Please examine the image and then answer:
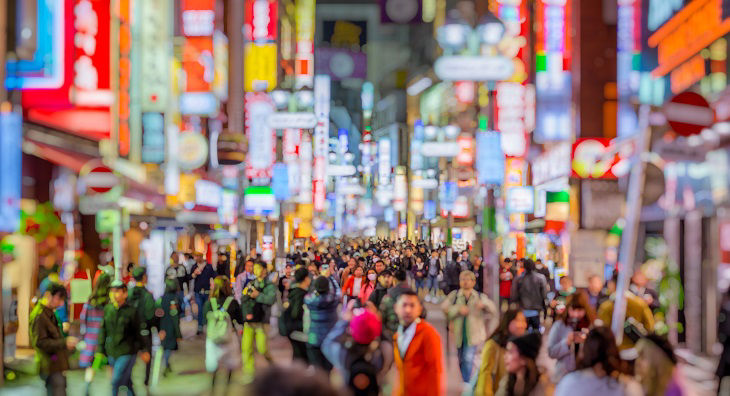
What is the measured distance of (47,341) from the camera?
370 inches

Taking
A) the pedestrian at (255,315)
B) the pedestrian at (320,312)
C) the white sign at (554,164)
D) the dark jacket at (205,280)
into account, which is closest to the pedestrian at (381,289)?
the pedestrian at (255,315)

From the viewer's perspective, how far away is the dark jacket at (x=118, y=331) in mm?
9672

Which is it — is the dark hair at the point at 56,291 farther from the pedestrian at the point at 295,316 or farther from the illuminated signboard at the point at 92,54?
the illuminated signboard at the point at 92,54

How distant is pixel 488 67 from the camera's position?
15.5m

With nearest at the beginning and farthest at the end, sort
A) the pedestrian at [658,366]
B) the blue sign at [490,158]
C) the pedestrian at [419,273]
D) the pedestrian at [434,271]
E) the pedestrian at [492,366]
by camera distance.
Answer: the pedestrian at [658,366], the pedestrian at [492,366], the blue sign at [490,158], the pedestrian at [419,273], the pedestrian at [434,271]

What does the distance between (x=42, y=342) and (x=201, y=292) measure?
10.6 meters

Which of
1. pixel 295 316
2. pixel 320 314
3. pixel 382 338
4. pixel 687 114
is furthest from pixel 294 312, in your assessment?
pixel 687 114

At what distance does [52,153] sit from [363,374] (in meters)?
12.3

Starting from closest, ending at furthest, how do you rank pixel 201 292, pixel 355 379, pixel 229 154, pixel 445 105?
pixel 355 379 → pixel 201 292 → pixel 229 154 → pixel 445 105

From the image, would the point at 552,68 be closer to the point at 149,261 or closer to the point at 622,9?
the point at 622,9

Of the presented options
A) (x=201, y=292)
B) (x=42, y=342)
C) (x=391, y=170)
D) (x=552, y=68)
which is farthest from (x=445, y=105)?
(x=42, y=342)

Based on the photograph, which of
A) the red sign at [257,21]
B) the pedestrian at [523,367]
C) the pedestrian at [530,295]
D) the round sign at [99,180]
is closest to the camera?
the pedestrian at [523,367]

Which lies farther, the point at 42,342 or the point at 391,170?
the point at 391,170

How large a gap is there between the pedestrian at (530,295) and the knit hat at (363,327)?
8.71 meters
